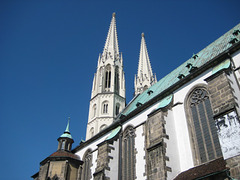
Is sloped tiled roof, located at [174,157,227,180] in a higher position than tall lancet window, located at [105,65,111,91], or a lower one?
lower

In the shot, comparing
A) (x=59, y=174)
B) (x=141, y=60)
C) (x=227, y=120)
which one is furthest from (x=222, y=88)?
(x=141, y=60)

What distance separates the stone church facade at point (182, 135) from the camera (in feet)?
34.7

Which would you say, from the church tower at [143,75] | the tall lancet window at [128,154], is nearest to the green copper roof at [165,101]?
the tall lancet window at [128,154]

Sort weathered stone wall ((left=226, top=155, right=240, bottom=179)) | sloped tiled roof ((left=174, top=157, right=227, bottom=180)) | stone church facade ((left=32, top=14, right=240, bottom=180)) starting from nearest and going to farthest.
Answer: weathered stone wall ((left=226, top=155, right=240, bottom=179))
sloped tiled roof ((left=174, top=157, right=227, bottom=180))
stone church facade ((left=32, top=14, right=240, bottom=180))

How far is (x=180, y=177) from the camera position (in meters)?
11.8

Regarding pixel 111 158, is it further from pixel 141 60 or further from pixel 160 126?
pixel 141 60

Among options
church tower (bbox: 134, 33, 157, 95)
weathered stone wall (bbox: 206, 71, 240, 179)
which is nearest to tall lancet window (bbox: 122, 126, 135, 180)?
weathered stone wall (bbox: 206, 71, 240, 179)

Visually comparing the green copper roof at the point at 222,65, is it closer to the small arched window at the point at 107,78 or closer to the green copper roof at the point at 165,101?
the green copper roof at the point at 165,101

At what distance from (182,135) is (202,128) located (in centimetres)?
123

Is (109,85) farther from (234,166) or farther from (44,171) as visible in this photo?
(234,166)

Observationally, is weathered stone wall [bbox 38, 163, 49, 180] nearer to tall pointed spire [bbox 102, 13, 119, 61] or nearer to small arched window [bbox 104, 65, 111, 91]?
small arched window [bbox 104, 65, 111, 91]

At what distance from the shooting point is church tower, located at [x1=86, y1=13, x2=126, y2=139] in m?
29.9

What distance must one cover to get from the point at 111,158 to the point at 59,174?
5954mm

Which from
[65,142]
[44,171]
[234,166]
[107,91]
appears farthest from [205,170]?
[107,91]
